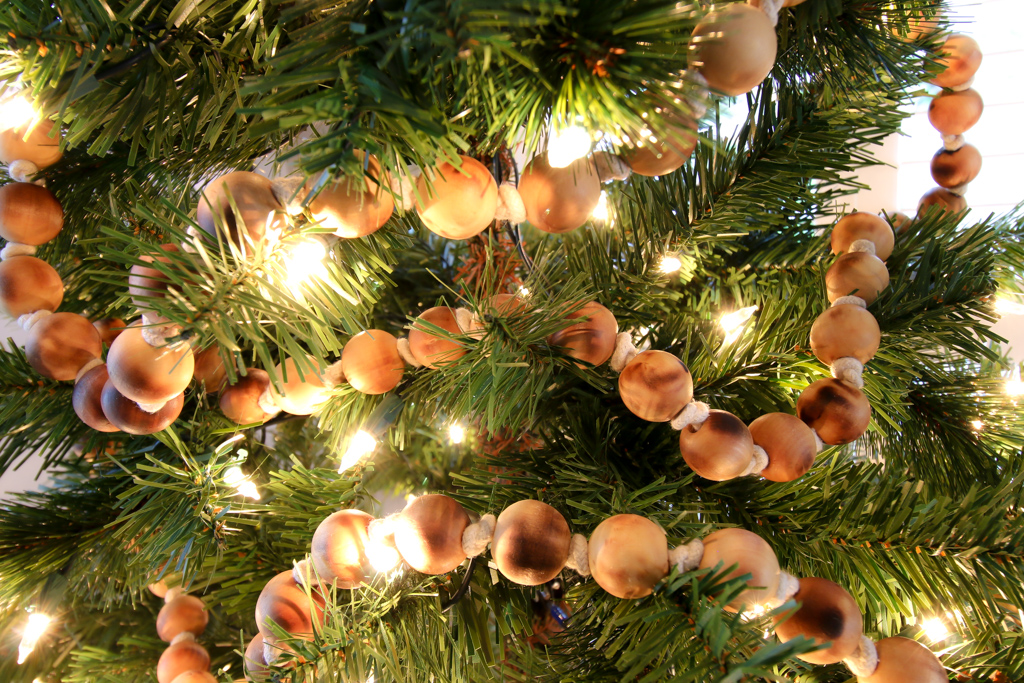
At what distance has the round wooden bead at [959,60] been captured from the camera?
0.59 metres

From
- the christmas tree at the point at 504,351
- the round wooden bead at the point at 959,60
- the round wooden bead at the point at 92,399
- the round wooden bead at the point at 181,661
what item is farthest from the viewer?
the round wooden bead at the point at 959,60

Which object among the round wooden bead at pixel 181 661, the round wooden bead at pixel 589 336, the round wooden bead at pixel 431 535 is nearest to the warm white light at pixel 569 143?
the round wooden bead at pixel 589 336

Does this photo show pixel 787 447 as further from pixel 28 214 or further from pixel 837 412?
pixel 28 214

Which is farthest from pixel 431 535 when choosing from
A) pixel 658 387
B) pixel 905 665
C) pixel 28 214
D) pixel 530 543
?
pixel 28 214

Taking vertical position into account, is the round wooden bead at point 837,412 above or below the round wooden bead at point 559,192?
below

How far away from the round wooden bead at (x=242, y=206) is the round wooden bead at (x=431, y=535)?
7.0 inches

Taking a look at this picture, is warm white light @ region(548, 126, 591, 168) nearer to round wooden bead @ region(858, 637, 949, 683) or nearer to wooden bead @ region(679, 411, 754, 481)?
wooden bead @ region(679, 411, 754, 481)

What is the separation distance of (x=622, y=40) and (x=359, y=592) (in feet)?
1.19

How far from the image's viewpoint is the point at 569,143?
0.95 feet

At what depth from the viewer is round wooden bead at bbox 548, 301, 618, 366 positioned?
386 millimetres

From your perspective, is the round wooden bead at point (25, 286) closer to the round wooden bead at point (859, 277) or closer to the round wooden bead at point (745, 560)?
the round wooden bead at point (745, 560)

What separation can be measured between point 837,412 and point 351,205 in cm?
35

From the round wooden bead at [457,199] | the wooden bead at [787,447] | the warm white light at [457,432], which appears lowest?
the warm white light at [457,432]

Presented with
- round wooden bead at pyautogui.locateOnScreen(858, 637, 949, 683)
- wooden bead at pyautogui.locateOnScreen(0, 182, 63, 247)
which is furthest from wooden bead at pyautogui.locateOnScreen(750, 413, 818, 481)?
wooden bead at pyautogui.locateOnScreen(0, 182, 63, 247)
